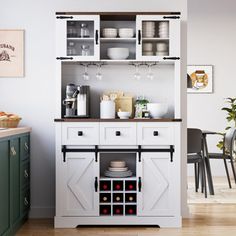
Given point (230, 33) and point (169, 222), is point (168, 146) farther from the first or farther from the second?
point (230, 33)

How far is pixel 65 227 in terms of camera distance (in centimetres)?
391

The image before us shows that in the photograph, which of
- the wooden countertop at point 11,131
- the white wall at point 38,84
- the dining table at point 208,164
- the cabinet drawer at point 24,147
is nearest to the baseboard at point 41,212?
the white wall at point 38,84

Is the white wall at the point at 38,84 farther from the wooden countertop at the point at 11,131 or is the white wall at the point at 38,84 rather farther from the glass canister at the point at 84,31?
the glass canister at the point at 84,31

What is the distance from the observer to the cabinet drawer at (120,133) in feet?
12.8

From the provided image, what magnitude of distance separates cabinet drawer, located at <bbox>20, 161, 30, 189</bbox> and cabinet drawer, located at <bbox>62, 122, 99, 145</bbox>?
1.37 feet

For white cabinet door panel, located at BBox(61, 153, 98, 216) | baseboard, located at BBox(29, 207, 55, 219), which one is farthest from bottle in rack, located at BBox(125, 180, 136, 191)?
baseboard, located at BBox(29, 207, 55, 219)

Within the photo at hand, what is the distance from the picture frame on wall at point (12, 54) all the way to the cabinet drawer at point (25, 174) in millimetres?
870

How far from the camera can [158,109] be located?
404 cm

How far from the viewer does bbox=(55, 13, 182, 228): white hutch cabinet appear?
3.89 metres

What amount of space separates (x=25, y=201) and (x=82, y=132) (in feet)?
2.68

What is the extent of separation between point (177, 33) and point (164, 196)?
1424 millimetres

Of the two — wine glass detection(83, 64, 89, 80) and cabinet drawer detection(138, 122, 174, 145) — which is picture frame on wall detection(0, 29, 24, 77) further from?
cabinet drawer detection(138, 122, 174, 145)

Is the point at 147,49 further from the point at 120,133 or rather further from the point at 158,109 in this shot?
the point at 120,133

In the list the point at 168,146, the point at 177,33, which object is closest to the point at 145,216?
the point at 168,146
